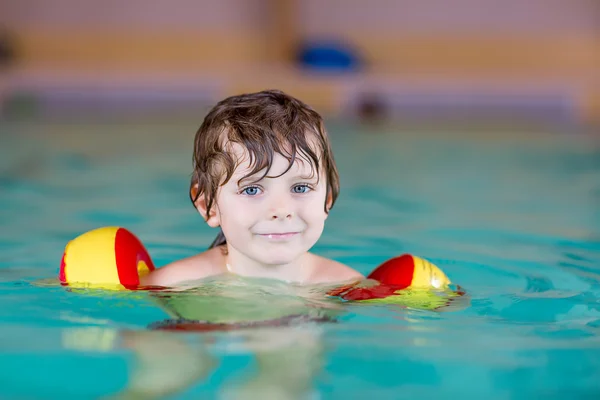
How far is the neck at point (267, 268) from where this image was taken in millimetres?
2928

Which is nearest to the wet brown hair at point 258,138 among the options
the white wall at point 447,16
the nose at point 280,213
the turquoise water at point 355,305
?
the nose at point 280,213

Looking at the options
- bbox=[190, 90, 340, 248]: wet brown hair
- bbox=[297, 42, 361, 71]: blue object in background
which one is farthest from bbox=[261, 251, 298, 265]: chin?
bbox=[297, 42, 361, 71]: blue object in background

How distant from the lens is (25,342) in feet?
8.25

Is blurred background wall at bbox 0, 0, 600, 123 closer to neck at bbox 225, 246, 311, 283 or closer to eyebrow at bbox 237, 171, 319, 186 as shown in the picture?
neck at bbox 225, 246, 311, 283

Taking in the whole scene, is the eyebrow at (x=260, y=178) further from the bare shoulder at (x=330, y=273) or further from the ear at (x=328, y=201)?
the bare shoulder at (x=330, y=273)

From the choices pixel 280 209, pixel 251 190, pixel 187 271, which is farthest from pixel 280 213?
pixel 187 271

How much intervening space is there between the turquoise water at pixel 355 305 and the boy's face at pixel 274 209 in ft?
0.56

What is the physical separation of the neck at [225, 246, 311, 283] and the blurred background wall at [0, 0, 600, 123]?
726cm

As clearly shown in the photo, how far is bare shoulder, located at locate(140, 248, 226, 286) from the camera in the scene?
296 cm

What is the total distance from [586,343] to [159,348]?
1.15 metres

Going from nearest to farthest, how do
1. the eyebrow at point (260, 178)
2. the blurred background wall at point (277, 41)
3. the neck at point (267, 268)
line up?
the eyebrow at point (260, 178) → the neck at point (267, 268) → the blurred background wall at point (277, 41)

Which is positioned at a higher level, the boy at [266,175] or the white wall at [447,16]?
the white wall at [447,16]

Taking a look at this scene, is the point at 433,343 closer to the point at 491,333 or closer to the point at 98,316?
the point at 491,333

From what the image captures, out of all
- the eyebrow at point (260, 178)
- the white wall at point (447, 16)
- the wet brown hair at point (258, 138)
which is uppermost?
the white wall at point (447, 16)
